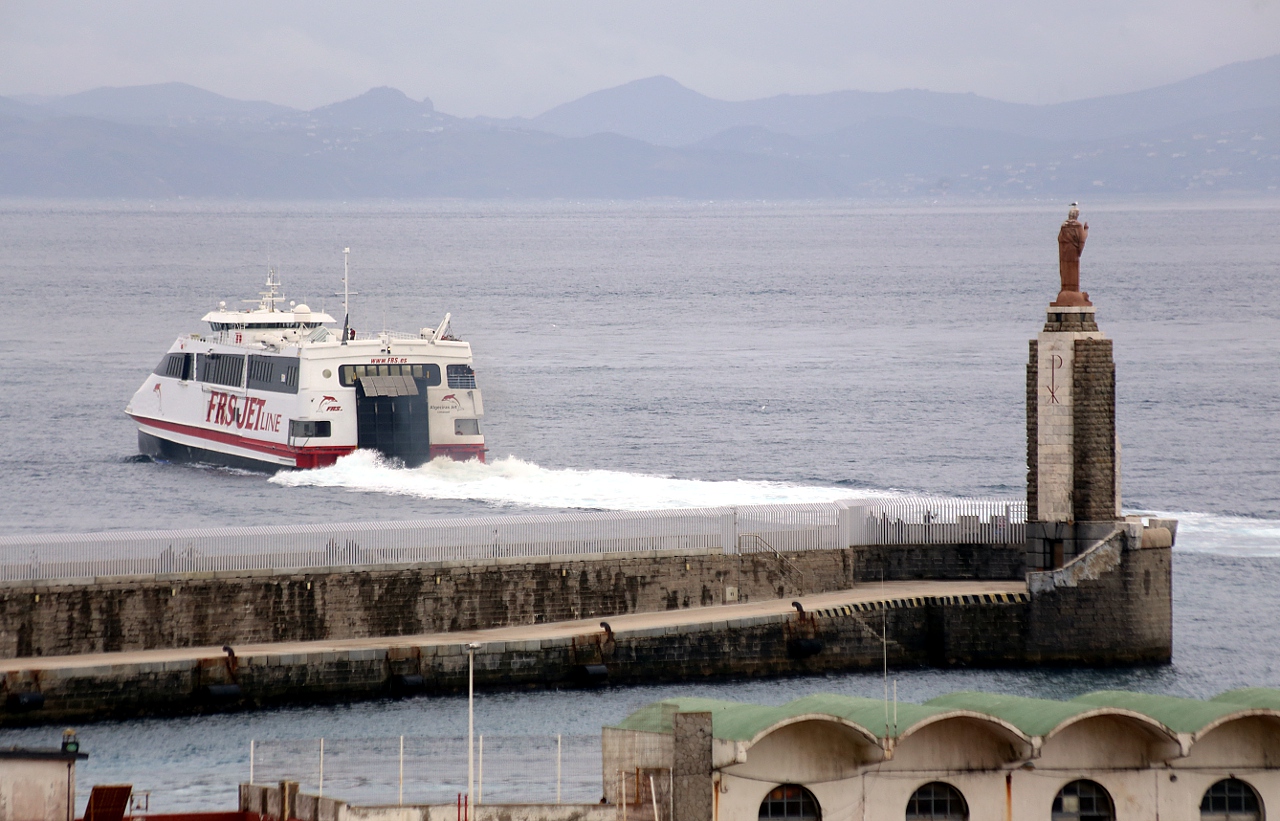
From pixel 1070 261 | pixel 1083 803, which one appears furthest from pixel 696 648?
pixel 1083 803

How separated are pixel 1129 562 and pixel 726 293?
140 m

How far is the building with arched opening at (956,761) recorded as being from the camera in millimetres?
23250

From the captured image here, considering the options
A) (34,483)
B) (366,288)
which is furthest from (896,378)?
(366,288)

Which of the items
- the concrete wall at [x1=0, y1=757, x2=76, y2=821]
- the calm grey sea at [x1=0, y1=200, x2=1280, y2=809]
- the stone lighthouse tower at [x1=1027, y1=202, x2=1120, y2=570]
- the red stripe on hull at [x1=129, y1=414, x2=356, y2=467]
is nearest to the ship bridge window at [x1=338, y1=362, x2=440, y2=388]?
the red stripe on hull at [x1=129, y1=414, x2=356, y2=467]

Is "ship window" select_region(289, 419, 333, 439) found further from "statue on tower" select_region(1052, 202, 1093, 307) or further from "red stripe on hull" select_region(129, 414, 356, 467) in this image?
"statue on tower" select_region(1052, 202, 1093, 307)

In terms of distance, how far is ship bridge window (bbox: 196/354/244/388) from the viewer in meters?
71.2

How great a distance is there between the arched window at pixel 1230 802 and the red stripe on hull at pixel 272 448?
47108 mm

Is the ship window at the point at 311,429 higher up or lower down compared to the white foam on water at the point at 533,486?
higher up

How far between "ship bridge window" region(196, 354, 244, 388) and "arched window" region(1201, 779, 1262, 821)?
51.6 meters

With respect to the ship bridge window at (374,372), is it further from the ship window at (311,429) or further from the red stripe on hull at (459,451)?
the red stripe on hull at (459,451)

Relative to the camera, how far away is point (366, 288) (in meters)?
182

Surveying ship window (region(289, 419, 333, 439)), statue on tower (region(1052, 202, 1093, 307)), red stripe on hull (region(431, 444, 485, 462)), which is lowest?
red stripe on hull (region(431, 444, 485, 462))

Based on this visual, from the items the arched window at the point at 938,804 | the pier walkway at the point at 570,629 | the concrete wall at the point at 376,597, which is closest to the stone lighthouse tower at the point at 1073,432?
the pier walkway at the point at 570,629

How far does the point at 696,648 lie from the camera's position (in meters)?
39.4
